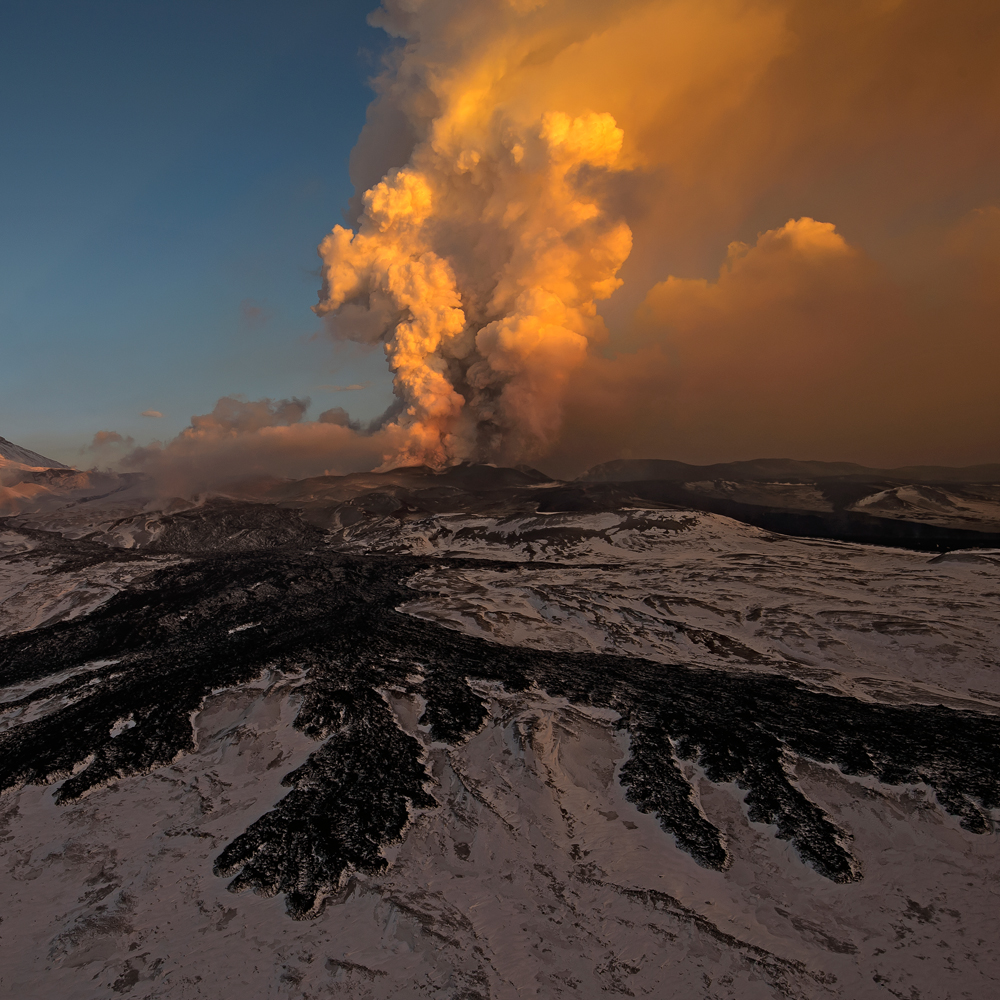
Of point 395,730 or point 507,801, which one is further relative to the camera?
point 395,730

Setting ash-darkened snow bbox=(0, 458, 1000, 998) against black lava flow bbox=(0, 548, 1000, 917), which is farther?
black lava flow bbox=(0, 548, 1000, 917)

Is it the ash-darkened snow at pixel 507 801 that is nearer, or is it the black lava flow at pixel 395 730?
the ash-darkened snow at pixel 507 801

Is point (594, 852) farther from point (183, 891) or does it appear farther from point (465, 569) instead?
point (465, 569)

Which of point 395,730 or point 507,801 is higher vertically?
point 395,730

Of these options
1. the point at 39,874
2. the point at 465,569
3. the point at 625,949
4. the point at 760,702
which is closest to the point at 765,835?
the point at 625,949
